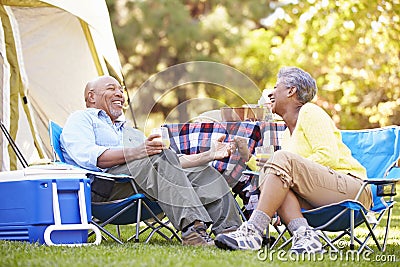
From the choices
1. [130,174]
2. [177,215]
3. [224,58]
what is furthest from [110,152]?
[224,58]

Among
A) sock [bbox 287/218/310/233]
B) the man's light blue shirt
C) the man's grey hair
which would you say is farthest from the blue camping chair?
the man's grey hair

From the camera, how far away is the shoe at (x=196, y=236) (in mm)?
3250

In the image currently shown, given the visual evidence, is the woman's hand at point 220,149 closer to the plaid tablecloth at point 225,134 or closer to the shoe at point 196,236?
the plaid tablecloth at point 225,134

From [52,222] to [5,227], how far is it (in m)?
0.27

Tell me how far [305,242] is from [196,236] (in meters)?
0.54

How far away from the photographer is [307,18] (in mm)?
8312

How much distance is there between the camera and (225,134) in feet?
12.5

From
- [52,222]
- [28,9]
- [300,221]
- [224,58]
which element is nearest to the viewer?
[300,221]

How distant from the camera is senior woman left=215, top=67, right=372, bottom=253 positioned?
A: 117 inches

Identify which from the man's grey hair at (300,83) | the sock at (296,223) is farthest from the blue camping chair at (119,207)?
the man's grey hair at (300,83)

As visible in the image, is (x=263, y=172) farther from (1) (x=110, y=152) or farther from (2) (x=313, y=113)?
(1) (x=110, y=152)

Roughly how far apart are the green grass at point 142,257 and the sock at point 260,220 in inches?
4.8

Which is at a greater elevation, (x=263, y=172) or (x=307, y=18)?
(x=307, y=18)

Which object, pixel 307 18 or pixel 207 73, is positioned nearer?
pixel 207 73
